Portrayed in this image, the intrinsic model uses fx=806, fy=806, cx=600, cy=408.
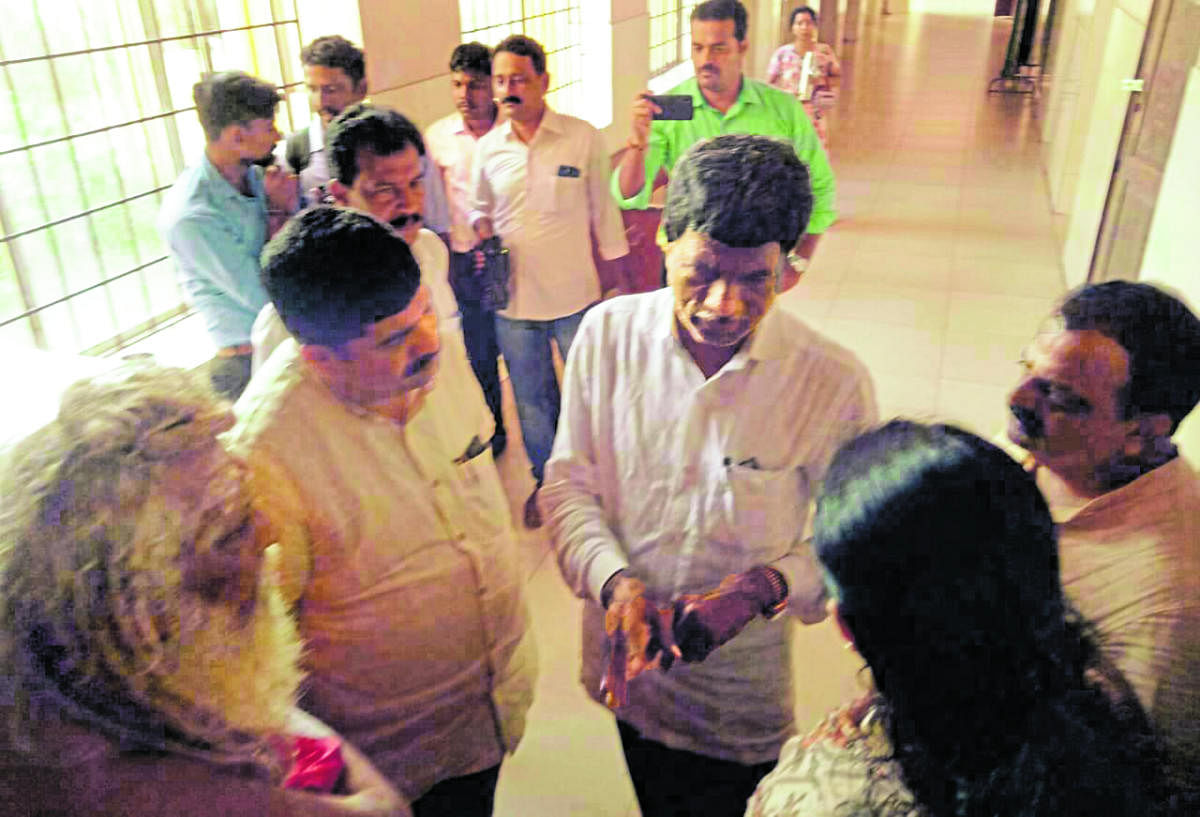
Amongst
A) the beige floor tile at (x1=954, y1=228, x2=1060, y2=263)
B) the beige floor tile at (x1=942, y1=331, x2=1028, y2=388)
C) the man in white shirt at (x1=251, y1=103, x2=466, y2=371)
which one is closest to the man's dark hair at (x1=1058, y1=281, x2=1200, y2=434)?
the man in white shirt at (x1=251, y1=103, x2=466, y2=371)

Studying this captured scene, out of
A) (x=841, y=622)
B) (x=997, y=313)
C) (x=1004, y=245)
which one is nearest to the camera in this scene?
(x=841, y=622)

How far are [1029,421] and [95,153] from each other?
3255 mm

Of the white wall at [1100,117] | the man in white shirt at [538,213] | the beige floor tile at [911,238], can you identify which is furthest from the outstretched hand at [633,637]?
the beige floor tile at [911,238]

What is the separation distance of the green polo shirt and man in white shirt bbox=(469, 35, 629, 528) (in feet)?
0.63

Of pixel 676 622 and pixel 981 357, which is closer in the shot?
pixel 676 622

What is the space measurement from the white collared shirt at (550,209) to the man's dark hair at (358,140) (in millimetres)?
1100

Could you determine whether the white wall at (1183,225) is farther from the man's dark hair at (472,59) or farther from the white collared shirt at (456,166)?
the man's dark hair at (472,59)

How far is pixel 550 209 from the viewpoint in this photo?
3.25 m

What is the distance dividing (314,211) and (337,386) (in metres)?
0.31

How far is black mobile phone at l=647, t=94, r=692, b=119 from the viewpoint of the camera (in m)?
3.23

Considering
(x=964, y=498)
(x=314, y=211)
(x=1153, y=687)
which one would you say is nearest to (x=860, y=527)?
(x=964, y=498)

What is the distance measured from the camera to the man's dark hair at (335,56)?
3.31m

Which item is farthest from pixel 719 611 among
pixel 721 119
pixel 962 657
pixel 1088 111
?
pixel 1088 111

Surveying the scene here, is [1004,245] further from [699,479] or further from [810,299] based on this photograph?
[699,479]
